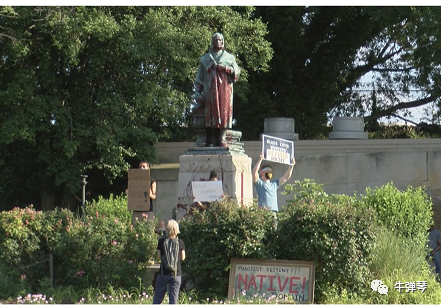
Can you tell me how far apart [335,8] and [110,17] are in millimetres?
10221

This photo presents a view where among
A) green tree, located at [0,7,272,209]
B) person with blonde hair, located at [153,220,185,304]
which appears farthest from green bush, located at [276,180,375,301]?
green tree, located at [0,7,272,209]

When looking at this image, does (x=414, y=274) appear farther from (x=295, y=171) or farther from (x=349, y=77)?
Answer: (x=349, y=77)

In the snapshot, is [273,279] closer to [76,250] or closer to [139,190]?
[76,250]

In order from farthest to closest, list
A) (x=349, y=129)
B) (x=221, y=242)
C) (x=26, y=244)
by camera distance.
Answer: (x=349, y=129) → (x=26, y=244) → (x=221, y=242)

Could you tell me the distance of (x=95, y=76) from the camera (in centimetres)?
2212

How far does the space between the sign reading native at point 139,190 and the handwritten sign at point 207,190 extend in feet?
3.29

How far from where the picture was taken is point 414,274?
12875mm

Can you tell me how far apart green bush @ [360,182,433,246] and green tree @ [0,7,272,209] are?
7.64m

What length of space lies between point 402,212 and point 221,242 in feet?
13.9

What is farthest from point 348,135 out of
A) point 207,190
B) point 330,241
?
point 330,241

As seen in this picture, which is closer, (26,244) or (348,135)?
(26,244)

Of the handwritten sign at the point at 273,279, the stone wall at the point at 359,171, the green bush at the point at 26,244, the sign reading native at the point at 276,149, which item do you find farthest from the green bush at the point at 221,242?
the stone wall at the point at 359,171

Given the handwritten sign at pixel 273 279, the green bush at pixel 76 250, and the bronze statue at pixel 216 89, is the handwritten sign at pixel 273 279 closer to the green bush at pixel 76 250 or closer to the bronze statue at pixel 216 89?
the green bush at pixel 76 250

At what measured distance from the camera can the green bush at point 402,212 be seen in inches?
578
